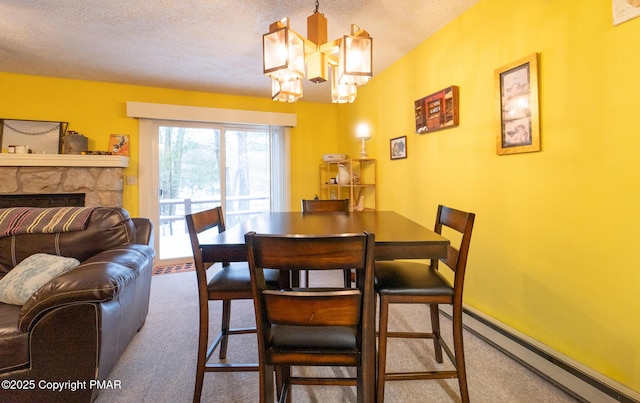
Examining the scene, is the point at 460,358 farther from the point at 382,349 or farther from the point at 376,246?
the point at 376,246

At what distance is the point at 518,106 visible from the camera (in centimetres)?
168

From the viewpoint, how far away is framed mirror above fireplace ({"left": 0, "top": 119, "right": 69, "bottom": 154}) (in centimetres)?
312

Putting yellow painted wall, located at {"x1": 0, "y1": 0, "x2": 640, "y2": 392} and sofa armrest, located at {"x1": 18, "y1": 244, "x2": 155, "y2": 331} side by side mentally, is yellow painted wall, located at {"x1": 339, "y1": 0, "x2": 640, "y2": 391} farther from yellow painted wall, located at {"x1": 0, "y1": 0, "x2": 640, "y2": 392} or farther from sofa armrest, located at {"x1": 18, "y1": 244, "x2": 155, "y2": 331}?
sofa armrest, located at {"x1": 18, "y1": 244, "x2": 155, "y2": 331}

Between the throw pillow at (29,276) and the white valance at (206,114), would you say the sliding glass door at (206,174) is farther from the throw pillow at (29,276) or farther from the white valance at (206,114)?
the throw pillow at (29,276)

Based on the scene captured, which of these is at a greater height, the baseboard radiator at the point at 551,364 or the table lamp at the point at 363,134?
the table lamp at the point at 363,134

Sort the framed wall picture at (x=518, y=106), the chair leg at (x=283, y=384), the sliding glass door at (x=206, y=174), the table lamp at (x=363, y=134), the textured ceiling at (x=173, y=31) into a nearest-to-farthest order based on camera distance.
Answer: the chair leg at (x=283, y=384) < the framed wall picture at (x=518, y=106) < the textured ceiling at (x=173, y=31) < the table lamp at (x=363, y=134) < the sliding glass door at (x=206, y=174)

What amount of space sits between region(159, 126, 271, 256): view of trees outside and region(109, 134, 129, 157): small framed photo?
36 centimetres

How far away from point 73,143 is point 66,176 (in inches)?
14.7

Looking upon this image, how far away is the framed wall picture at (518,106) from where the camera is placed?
1.59m

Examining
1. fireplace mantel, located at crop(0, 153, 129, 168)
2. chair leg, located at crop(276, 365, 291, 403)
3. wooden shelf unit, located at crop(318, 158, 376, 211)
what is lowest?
chair leg, located at crop(276, 365, 291, 403)

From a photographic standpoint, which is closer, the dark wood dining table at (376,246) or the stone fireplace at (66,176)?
the dark wood dining table at (376,246)

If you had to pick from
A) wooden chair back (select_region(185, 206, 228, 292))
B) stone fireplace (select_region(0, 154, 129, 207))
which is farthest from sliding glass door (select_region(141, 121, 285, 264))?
wooden chair back (select_region(185, 206, 228, 292))

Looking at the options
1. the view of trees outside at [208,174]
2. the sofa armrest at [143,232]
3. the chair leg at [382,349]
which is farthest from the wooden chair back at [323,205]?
the view of trees outside at [208,174]

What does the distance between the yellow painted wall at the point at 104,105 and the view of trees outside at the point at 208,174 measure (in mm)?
346
